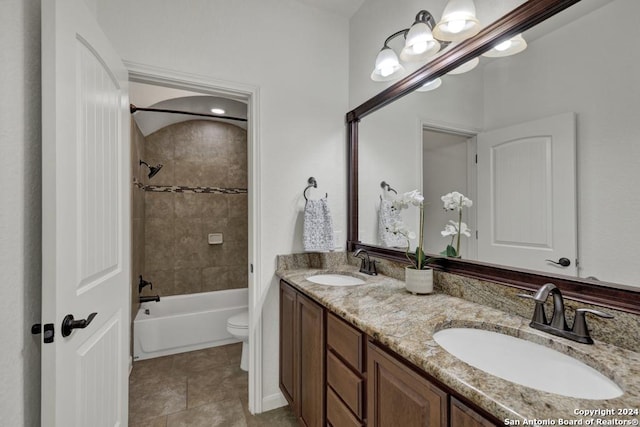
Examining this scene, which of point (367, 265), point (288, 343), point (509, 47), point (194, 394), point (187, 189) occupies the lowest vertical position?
point (194, 394)

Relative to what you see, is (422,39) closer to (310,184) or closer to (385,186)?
(385,186)

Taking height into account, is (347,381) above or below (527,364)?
below

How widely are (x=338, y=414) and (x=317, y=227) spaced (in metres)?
1.05

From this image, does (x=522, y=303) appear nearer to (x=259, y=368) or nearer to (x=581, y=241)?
(x=581, y=241)

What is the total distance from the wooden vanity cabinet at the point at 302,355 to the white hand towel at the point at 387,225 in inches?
26.3

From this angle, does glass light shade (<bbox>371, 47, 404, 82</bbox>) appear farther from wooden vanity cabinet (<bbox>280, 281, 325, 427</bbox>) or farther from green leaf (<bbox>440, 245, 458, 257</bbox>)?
wooden vanity cabinet (<bbox>280, 281, 325, 427</bbox>)

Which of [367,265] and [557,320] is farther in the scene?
[367,265]

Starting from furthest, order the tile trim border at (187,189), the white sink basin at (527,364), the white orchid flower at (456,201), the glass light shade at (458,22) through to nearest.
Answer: the tile trim border at (187,189)
the white orchid flower at (456,201)
the glass light shade at (458,22)
the white sink basin at (527,364)

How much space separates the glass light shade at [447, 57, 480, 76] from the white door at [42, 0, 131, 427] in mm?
1511

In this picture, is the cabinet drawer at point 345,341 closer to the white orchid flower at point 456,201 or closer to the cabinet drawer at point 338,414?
the cabinet drawer at point 338,414

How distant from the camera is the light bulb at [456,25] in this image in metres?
1.22

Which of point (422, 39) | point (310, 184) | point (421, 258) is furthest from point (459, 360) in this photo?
point (310, 184)

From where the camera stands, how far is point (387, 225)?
1.90 meters

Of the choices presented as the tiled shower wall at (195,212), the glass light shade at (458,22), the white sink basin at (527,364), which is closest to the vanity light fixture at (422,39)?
the glass light shade at (458,22)
